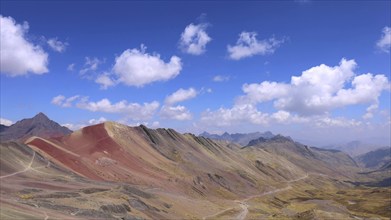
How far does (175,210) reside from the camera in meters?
141

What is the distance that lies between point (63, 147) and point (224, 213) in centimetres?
7866

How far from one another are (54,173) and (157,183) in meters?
48.2

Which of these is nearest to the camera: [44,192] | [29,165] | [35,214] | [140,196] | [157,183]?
[35,214]

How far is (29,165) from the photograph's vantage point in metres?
152

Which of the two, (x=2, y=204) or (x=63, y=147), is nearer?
(x=2, y=204)

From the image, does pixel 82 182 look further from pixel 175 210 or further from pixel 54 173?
pixel 175 210

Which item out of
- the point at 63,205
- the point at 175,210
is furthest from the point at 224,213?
the point at 63,205

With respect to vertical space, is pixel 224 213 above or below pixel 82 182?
below

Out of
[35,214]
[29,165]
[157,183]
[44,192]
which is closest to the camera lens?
[35,214]

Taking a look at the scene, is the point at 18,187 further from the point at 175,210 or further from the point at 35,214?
the point at 175,210

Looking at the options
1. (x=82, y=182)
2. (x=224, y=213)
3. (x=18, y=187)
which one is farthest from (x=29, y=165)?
(x=224, y=213)

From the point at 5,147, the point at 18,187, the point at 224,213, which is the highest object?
the point at 5,147

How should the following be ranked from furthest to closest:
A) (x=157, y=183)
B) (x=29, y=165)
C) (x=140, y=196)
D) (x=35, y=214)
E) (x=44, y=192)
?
1. (x=157, y=183)
2. (x=29, y=165)
3. (x=140, y=196)
4. (x=44, y=192)
5. (x=35, y=214)

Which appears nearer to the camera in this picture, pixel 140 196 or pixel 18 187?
pixel 18 187
